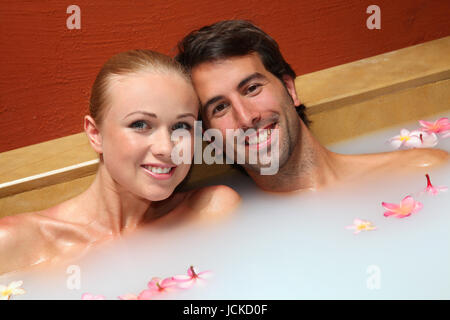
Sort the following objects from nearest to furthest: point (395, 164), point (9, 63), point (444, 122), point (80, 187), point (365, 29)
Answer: point (80, 187) → point (395, 164) → point (444, 122) → point (9, 63) → point (365, 29)

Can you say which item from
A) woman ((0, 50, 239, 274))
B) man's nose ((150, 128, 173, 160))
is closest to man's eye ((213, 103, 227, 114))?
woman ((0, 50, 239, 274))

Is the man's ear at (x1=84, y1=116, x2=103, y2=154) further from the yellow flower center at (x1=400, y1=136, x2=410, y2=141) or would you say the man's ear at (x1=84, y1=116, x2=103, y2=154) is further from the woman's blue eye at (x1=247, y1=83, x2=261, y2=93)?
the yellow flower center at (x1=400, y1=136, x2=410, y2=141)

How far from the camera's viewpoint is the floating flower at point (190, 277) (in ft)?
4.98

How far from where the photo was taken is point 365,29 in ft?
9.37

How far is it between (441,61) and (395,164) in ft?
1.45

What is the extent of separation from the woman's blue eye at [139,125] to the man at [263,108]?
0.73 ft

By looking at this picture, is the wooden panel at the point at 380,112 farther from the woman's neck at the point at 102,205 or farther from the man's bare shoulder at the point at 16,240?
the man's bare shoulder at the point at 16,240

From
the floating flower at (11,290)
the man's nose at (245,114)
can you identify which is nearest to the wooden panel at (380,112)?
the man's nose at (245,114)

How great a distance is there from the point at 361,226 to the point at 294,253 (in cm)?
19

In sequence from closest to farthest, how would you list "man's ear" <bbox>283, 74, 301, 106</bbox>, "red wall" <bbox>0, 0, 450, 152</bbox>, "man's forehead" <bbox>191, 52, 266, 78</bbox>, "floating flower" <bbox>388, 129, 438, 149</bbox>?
"man's forehead" <bbox>191, 52, 266, 78</bbox> → "man's ear" <bbox>283, 74, 301, 106</bbox> → "floating flower" <bbox>388, 129, 438, 149</bbox> → "red wall" <bbox>0, 0, 450, 152</bbox>

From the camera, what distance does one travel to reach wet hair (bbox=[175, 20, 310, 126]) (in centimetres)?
172

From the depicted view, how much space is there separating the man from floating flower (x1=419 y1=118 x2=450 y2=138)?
13 cm

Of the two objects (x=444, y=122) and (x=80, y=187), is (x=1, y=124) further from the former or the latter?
(x=444, y=122)

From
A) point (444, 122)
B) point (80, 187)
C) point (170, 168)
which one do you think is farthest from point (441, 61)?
point (80, 187)
